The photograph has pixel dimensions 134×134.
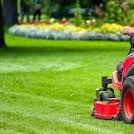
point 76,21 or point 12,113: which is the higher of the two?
point 12,113

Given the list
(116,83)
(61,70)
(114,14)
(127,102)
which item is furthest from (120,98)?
(114,14)

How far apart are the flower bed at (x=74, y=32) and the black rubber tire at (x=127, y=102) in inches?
774

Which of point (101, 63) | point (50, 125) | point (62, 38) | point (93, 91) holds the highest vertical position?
→ point (50, 125)

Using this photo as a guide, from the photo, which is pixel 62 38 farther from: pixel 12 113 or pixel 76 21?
pixel 12 113

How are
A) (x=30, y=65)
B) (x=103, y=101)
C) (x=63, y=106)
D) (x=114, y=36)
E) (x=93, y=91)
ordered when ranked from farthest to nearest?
(x=114, y=36), (x=30, y=65), (x=93, y=91), (x=63, y=106), (x=103, y=101)

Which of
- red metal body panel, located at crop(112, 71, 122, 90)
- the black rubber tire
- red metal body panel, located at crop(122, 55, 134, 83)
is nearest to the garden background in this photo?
the black rubber tire

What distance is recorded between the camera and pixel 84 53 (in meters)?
23.8

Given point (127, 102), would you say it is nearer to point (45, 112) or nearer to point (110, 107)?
point (110, 107)

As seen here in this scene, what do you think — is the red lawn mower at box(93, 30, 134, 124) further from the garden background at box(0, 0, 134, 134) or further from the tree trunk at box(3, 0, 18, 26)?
the tree trunk at box(3, 0, 18, 26)

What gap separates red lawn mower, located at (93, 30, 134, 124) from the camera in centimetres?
938

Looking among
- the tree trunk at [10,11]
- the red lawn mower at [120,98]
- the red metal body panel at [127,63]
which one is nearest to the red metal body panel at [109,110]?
the red lawn mower at [120,98]

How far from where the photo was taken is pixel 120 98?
966cm

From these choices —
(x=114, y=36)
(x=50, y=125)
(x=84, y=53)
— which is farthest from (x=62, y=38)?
(x=50, y=125)

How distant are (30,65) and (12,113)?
9.01 meters
